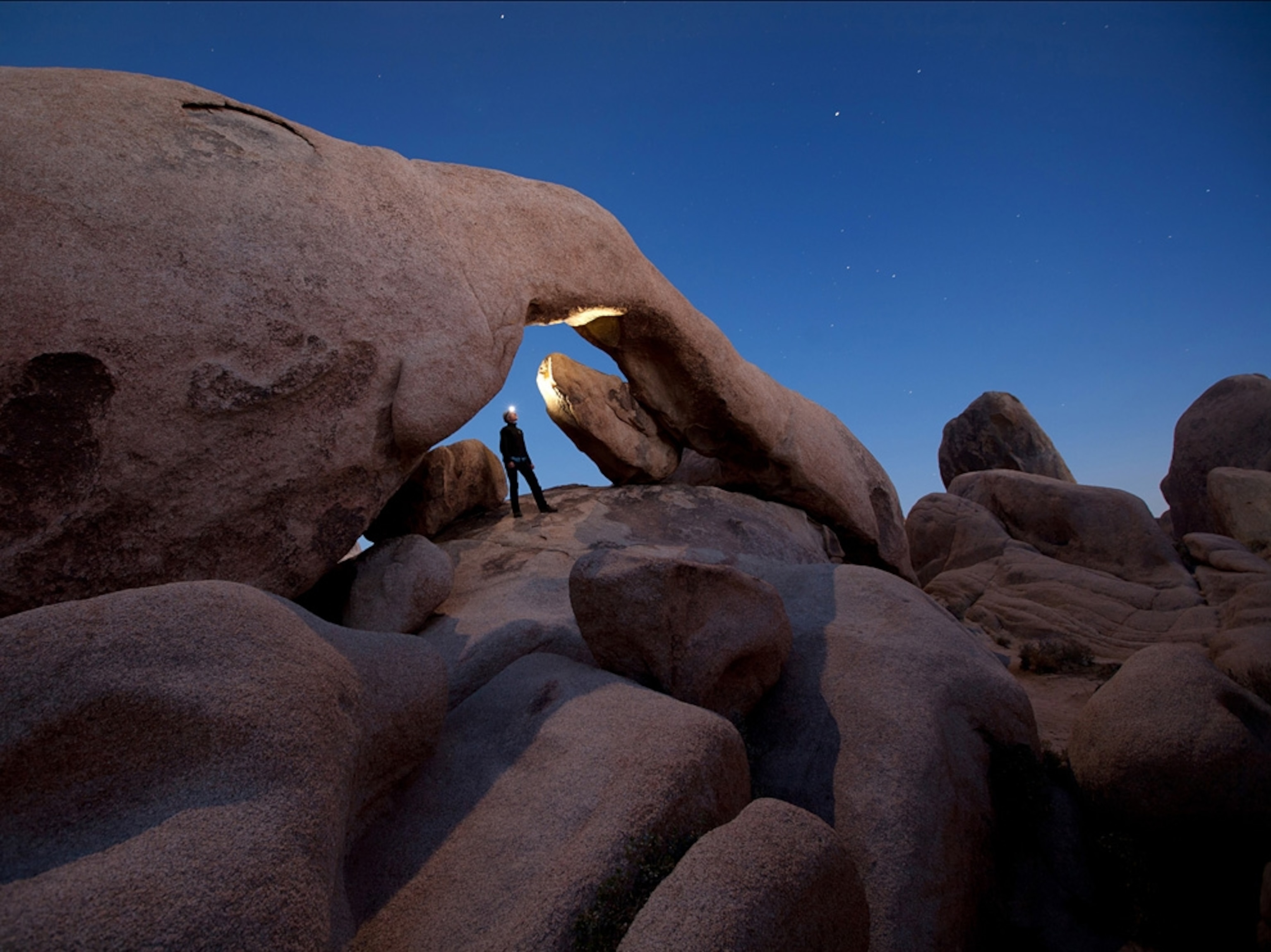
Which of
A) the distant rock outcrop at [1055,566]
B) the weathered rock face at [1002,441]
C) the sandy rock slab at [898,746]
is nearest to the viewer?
the sandy rock slab at [898,746]

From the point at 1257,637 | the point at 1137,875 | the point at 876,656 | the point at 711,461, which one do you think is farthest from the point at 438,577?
the point at 1257,637

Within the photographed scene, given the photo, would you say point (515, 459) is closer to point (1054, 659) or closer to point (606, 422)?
point (606, 422)

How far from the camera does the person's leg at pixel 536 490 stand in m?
7.73

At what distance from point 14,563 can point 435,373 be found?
103 inches

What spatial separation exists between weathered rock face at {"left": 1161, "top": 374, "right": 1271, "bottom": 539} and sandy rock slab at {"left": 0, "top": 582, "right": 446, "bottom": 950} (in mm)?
15448

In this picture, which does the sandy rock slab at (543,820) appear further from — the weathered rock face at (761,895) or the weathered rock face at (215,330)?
the weathered rock face at (215,330)

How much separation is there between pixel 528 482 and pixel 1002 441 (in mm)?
14404

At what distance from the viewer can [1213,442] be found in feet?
44.1

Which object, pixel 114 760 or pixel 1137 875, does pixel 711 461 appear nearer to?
pixel 1137 875

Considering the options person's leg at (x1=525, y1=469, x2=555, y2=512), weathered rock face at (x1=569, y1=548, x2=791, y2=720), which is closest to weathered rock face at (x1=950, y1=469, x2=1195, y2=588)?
person's leg at (x1=525, y1=469, x2=555, y2=512)

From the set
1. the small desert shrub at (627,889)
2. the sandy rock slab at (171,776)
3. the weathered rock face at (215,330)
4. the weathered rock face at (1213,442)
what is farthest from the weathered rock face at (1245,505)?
the sandy rock slab at (171,776)

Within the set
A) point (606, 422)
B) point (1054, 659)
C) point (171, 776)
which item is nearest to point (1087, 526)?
point (1054, 659)

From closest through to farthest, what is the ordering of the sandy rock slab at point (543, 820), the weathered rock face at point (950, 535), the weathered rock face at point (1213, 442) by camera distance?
1. the sandy rock slab at point (543, 820)
2. the weathered rock face at point (950, 535)
3. the weathered rock face at point (1213, 442)

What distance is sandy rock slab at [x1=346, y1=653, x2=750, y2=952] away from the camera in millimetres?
2391
